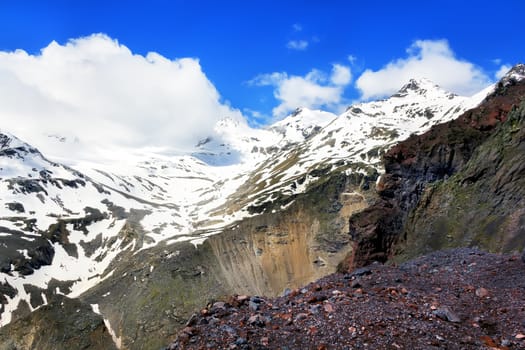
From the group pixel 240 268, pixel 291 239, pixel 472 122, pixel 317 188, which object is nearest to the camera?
pixel 472 122

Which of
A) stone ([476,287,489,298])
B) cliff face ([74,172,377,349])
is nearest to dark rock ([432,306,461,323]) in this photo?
stone ([476,287,489,298])

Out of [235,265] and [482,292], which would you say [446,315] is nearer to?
[482,292]

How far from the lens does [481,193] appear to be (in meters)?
47.8

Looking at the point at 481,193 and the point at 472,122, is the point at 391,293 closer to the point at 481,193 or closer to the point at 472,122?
the point at 481,193

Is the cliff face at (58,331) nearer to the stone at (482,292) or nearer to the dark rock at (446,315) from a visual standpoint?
the stone at (482,292)

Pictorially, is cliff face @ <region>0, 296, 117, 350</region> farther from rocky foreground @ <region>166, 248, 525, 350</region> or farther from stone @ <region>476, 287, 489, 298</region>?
stone @ <region>476, 287, 489, 298</region>

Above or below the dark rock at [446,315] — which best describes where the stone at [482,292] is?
below

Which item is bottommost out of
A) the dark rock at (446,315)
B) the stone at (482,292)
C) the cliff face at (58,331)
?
the cliff face at (58,331)

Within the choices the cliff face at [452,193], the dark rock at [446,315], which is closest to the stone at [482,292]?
the dark rock at [446,315]

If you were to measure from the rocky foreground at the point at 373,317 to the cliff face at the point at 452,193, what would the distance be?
18.7 metres

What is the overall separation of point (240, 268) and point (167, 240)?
5103cm

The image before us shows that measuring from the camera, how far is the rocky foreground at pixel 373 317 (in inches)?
504

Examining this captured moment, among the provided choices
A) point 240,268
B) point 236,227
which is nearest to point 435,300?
point 240,268

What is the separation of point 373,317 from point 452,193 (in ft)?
145
